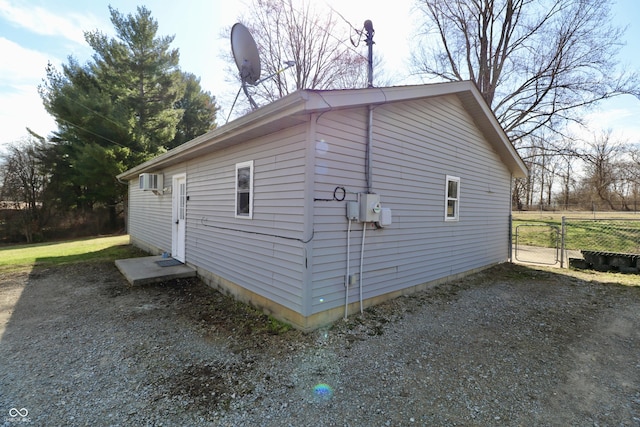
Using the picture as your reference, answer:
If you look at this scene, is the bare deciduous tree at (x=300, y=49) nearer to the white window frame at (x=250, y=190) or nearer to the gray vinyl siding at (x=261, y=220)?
the gray vinyl siding at (x=261, y=220)

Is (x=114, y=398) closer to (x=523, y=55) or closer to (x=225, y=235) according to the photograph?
(x=225, y=235)

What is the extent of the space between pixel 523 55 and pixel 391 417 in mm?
16344

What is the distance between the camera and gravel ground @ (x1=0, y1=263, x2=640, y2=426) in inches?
89.4

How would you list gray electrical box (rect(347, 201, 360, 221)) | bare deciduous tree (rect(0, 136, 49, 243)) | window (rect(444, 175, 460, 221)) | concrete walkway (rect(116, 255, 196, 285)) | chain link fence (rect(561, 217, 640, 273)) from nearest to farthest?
gray electrical box (rect(347, 201, 360, 221)) → concrete walkway (rect(116, 255, 196, 285)) → window (rect(444, 175, 460, 221)) → chain link fence (rect(561, 217, 640, 273)) → bare deciduous tree (rect(0, 136, 49, 243))

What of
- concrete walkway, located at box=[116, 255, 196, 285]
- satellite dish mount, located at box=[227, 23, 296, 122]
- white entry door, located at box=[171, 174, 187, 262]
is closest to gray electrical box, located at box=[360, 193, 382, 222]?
satellite dish mount, located at box=[227, 23, 296, 122]

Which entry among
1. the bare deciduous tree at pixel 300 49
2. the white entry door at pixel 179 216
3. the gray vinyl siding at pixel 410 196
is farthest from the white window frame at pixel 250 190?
the bare deciduous tree at pixel 300 49

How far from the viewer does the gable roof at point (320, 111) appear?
319 cm

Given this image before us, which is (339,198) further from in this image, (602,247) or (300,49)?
(300,49)

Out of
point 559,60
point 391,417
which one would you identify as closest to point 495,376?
point 391,417

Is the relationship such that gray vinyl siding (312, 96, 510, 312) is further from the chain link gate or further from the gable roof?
the chain link gate

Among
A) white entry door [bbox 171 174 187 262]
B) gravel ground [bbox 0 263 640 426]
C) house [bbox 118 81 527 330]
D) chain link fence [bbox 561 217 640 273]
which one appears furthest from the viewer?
chain link fence [bbox 561 217 640 273]

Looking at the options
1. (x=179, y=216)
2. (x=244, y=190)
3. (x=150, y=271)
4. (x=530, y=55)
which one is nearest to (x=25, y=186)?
(x=179, y=216)

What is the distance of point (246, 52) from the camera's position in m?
5.08

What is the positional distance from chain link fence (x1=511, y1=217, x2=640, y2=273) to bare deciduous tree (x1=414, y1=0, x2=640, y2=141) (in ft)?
15.3
